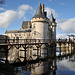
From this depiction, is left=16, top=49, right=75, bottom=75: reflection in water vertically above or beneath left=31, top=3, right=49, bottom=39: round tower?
beneath

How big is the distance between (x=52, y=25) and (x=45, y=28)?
509 inches

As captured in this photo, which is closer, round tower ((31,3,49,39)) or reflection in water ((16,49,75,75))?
reflection in water ((16,49,75,75))

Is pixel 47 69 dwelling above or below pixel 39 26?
below

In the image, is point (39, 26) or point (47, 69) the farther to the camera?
point (39, 26)

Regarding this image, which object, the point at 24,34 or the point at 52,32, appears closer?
the point at 24,34

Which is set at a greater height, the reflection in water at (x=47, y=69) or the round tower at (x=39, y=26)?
the round tower at (x=39, y=26)

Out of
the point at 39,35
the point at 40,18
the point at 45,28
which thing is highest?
the point at 40,18

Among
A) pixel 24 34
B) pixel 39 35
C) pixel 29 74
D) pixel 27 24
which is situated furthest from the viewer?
pixel 27 24

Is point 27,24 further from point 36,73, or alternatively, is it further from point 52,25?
point 36,73

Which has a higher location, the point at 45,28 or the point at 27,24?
the point at 27,24

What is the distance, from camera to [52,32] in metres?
42.6

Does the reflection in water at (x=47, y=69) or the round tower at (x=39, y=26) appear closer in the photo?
the reflection in water at (x=47, y=69)

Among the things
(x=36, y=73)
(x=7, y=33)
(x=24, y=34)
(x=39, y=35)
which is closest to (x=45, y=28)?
(x=39, y=35)

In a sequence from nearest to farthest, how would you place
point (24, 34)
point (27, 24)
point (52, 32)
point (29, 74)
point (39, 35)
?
point (29, 74)
point (39, 35)
point (24, 34)
point (52, 32)
point (27, 24)
